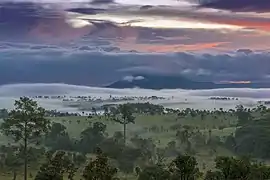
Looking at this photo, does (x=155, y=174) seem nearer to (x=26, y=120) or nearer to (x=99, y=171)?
(x=26, y=120)

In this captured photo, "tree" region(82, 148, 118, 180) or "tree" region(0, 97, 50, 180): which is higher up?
"tree" region(0, 97, 50, 180)

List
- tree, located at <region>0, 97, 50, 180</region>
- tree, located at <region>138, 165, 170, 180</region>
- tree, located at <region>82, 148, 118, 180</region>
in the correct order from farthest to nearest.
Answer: tree, located at <region>138, 165, 170, 180</region>, tree, located at <region>0, 97, 50, 180</region>, tree, located at <region>82, 148, 118, 180</region>

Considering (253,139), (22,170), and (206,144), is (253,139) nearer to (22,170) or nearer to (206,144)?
(206,144)

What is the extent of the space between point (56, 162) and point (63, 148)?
277 feet

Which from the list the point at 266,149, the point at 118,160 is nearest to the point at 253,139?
the point at 266,149

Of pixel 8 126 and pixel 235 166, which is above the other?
pixel 8 126

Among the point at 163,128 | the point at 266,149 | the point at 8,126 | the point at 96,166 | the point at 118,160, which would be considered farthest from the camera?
the point at 163,128

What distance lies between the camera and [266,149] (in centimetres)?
13788

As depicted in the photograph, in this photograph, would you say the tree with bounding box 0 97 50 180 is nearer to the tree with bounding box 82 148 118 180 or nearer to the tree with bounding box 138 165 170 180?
the tree with bounding box 138 165 170 180

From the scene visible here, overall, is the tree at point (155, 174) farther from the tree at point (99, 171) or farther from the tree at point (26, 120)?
the tree at point (99, 171)

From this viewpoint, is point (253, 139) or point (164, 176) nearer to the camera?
point (164, 176)

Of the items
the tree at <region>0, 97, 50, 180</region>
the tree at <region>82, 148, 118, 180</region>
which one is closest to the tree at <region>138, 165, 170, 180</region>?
the tree at <region>0, 97, 50, 180</region>

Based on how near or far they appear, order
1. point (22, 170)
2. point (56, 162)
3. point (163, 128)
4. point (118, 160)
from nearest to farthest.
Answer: point (56, 162) < point (22, 170) < point (118, 160) < point (163, 128)

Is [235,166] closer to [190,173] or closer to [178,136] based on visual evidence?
[190,173]
